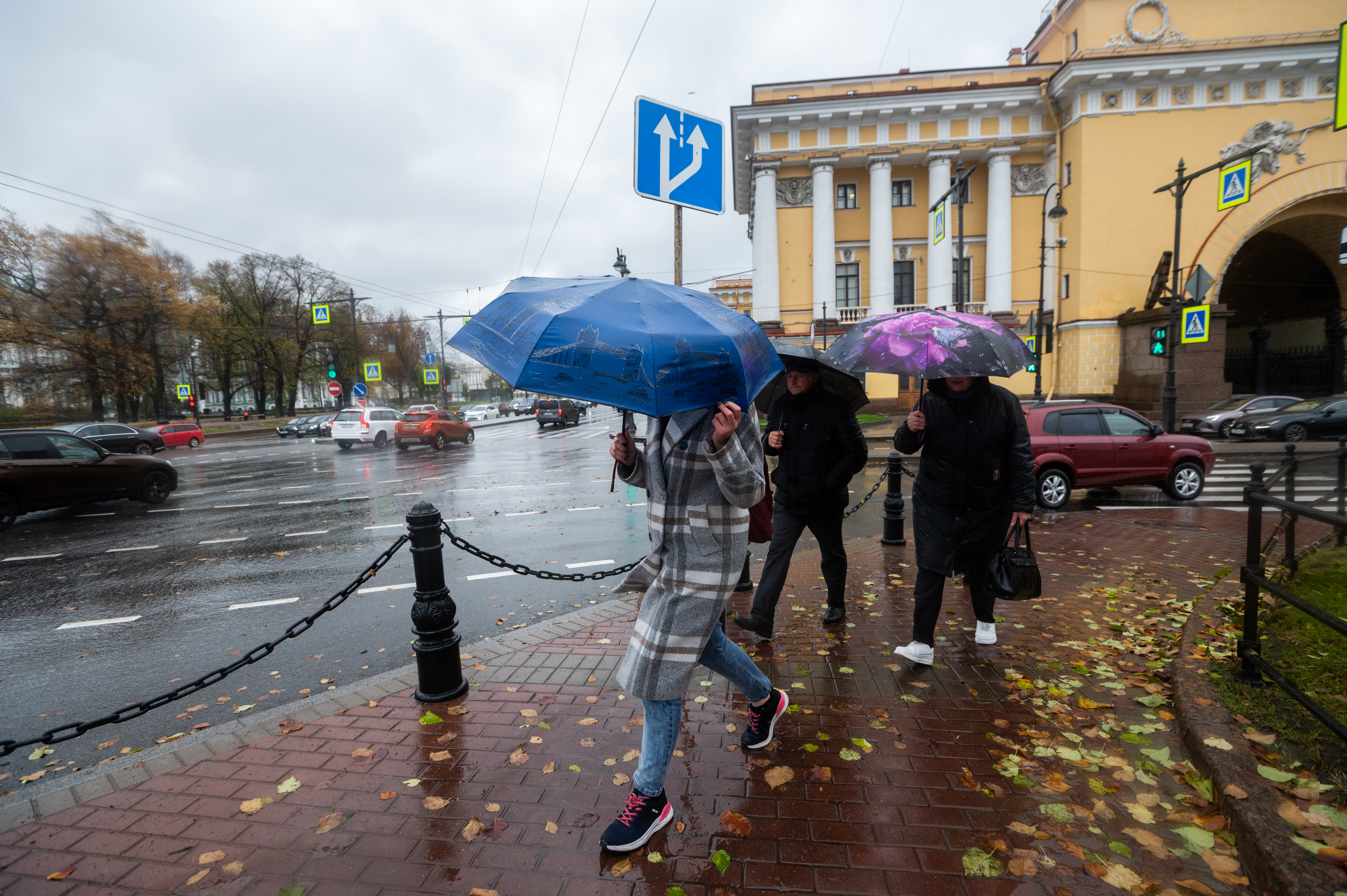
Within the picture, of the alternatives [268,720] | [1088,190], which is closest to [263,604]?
[268,720]

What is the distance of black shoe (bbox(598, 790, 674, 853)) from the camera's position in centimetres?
244

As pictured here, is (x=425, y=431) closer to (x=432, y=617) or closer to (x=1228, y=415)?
(x=432, y=617)

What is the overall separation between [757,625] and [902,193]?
3556cm

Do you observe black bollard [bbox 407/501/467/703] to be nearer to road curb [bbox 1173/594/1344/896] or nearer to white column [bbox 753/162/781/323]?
road curb [bbox 1173/594/1344/896]

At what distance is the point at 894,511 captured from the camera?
23.4 ft

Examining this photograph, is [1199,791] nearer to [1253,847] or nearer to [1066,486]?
[1253,847]

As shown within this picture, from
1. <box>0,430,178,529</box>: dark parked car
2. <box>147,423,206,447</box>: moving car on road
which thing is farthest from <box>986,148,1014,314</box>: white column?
<box>147,423,206,447</box>: moving car on road

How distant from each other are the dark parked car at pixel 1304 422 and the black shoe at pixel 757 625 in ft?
72.2

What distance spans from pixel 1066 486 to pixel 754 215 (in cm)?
2759

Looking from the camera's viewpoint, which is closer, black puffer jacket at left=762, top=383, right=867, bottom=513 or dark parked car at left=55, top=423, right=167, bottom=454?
black puffer jacket at left=762, top=383, right=867, bottom=513

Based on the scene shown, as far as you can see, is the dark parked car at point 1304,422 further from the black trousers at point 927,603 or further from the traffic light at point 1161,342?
the black trousers at point 927,603

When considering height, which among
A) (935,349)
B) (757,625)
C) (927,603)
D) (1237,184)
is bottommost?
(757,625)

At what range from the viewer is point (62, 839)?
103 inches

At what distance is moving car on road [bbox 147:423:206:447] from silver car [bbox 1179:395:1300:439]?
138 ft
